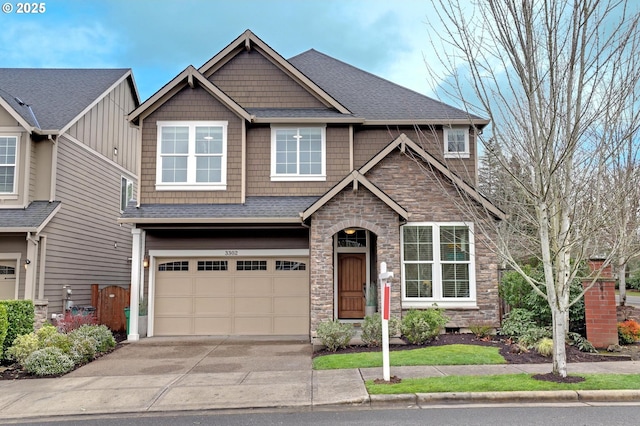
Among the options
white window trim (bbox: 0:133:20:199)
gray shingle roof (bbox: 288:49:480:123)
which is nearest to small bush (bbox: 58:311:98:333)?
white window trim (bbox: 0:133:20:199)

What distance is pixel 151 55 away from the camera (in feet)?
139

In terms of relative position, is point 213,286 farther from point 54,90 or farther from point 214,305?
point 54,90

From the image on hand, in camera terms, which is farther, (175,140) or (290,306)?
(175,140)

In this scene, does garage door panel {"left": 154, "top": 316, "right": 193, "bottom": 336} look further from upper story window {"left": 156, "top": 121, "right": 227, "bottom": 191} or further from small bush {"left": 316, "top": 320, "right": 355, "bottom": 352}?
small bush {"left": 316, "top": 320, "right": 355, "bottom": 352}

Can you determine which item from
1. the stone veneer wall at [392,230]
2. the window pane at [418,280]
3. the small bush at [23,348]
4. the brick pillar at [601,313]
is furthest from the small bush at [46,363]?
the brick pillar at [601,313]

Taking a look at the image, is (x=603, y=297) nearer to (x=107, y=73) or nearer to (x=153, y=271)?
(x=153, y=271)

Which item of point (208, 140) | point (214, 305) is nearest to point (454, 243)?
point (214, 305)

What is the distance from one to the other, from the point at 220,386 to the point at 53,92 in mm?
14691

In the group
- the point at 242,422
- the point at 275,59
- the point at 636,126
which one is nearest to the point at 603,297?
the point at 636,126

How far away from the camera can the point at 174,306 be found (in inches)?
587

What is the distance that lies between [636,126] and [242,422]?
7.21 m

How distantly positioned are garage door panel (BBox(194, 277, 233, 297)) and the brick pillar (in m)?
9.44

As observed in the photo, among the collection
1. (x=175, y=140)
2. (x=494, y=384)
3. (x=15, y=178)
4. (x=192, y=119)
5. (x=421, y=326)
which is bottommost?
(x=494, y=384)

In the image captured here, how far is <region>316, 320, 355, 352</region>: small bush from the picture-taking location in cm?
1137
